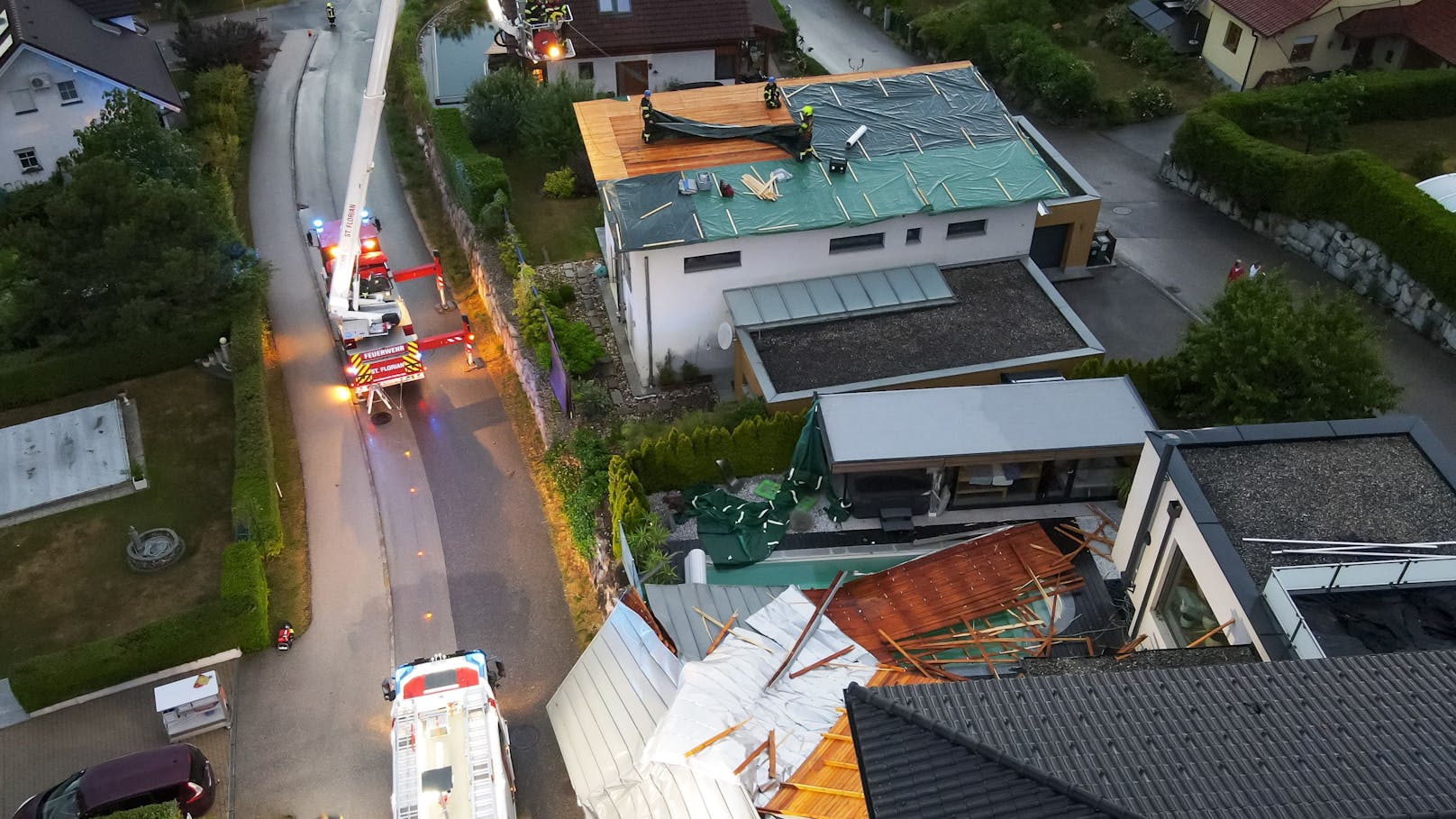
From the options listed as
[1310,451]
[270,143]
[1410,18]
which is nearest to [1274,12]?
[1410,18]

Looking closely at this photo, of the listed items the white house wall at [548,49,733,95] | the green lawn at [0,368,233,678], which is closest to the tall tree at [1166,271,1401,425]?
the green lawn at [0,368,233,678]

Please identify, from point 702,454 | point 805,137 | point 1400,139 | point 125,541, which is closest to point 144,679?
point 125,541

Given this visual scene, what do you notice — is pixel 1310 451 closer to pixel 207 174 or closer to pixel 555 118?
pixel 555 118

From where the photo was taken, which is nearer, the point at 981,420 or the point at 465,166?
the point at 981,420

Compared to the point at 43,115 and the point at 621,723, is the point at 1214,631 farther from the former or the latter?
the point at 43,115

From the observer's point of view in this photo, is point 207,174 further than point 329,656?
Yes

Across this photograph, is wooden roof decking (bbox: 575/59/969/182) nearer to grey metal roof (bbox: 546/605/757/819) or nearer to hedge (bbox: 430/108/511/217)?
hedge (bbox: 430/108/511/217)

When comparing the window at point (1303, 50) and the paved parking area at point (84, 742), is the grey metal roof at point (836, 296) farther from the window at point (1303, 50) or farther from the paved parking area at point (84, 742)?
the window at point (1303, 50)
